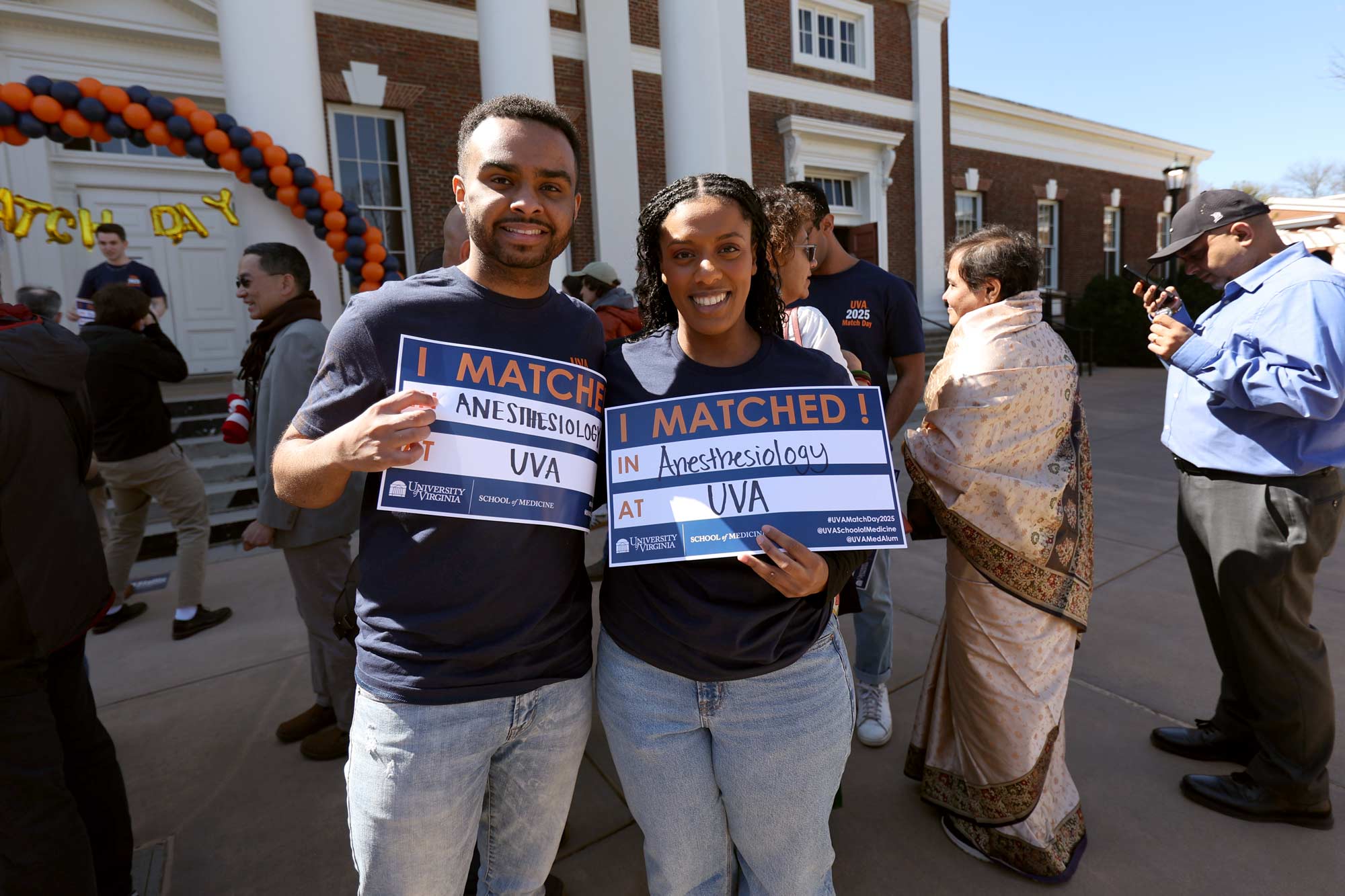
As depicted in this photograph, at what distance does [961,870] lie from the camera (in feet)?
7.14

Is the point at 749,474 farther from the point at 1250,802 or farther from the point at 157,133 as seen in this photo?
the point at 157,133

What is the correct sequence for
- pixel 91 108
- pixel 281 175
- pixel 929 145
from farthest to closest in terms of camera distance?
pixel 929 145 < pixel 281 175 < pixel 91 108

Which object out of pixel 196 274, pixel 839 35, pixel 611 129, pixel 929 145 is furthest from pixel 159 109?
pixel 929 145

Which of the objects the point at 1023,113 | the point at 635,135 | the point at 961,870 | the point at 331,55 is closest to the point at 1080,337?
the point at 1023,113

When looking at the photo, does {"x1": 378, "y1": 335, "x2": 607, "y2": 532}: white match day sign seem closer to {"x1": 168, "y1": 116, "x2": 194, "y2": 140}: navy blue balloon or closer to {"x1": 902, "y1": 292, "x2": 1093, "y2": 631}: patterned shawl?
{"x1": 902, "y1": 292, "x2": 1093, "y2": 631}: patterned shawl

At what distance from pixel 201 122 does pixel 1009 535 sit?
677 cm

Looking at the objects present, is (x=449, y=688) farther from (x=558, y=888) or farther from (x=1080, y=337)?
(x=1080, y=337)

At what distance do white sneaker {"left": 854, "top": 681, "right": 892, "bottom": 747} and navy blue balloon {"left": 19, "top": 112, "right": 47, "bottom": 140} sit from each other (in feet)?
23.3

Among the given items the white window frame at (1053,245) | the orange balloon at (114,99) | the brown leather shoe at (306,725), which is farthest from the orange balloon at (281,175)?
the white window frame at (1053,245)

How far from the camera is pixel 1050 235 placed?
59.9ft

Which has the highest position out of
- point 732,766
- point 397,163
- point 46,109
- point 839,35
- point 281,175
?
point 839,35

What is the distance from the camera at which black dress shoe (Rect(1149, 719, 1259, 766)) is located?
8.63 feet

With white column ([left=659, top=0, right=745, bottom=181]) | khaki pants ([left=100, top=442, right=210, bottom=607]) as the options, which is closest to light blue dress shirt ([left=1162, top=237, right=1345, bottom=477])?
khaki pants ([left=100, top=442, right=210, bottom=607])

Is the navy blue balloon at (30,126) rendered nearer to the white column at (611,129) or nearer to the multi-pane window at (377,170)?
the multi-pane window at (377,170)
